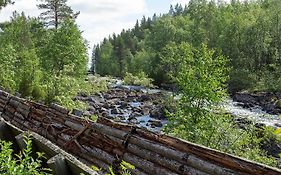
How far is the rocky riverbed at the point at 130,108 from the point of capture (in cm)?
2522

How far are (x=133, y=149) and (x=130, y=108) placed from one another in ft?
87.8

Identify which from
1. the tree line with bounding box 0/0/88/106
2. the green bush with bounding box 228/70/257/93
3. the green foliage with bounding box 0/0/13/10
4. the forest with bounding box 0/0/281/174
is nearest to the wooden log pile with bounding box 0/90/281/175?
the forest with bounding box 0/0/281/174

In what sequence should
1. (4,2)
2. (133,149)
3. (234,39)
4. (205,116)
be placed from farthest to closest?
(234,39)
(4,2)
(205,116)
(133,149)

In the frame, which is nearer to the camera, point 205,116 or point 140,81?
point 205,116

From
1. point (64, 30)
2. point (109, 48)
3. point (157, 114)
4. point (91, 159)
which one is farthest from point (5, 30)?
point (91, 159)

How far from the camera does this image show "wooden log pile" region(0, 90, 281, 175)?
386 centimetres

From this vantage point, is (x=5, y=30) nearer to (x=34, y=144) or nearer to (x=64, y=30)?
(x=64, y=30)

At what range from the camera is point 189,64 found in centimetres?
1461

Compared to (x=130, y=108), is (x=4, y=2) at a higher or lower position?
higher

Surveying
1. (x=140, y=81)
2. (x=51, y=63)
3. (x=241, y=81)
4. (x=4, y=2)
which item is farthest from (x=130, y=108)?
(x=140, y=81)

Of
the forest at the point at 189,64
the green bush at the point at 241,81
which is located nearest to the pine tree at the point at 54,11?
the forest at the point at 189,64

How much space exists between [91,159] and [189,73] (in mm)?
8044

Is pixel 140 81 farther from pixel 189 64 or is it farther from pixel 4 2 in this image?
pixel 189 64

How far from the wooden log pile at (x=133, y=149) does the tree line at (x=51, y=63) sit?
13451 mm
